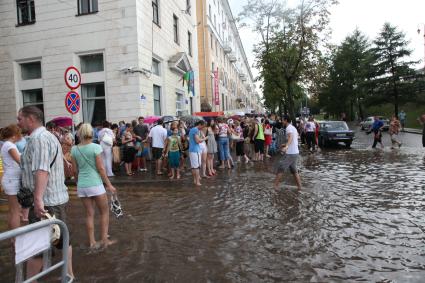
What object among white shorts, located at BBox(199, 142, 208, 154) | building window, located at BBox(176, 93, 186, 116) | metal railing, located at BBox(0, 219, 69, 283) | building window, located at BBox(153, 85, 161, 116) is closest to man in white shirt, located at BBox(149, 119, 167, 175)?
white shorts, located at BBox(199, 142, 208, 154)

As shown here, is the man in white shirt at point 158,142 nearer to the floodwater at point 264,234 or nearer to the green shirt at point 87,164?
the floodwater at point 264,234

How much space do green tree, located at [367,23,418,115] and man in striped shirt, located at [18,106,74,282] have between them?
46.9 metres

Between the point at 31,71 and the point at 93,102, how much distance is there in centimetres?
427

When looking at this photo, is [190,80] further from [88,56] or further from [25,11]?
[25,11]

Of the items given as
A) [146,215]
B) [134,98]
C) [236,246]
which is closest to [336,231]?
[236,246]

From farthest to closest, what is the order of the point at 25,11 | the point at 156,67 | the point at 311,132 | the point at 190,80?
the point at 190,80 < the point at 156,67 < the point at 25,11 < the point at 311,132

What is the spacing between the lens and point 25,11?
63.1 feet

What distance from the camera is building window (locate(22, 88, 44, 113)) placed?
19.2m

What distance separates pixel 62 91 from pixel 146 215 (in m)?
13.4

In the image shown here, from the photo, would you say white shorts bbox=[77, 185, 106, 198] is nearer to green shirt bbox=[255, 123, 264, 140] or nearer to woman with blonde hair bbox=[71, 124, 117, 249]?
woman with blonde hair bbox=[71, 124, 117, 249]

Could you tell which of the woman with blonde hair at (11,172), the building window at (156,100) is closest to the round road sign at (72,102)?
the woman with blonde hair at (11,172)

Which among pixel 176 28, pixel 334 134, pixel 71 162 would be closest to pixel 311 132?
pixel 334 134

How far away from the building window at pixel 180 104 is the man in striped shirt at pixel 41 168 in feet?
64.1

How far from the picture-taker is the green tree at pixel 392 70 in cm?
4478
